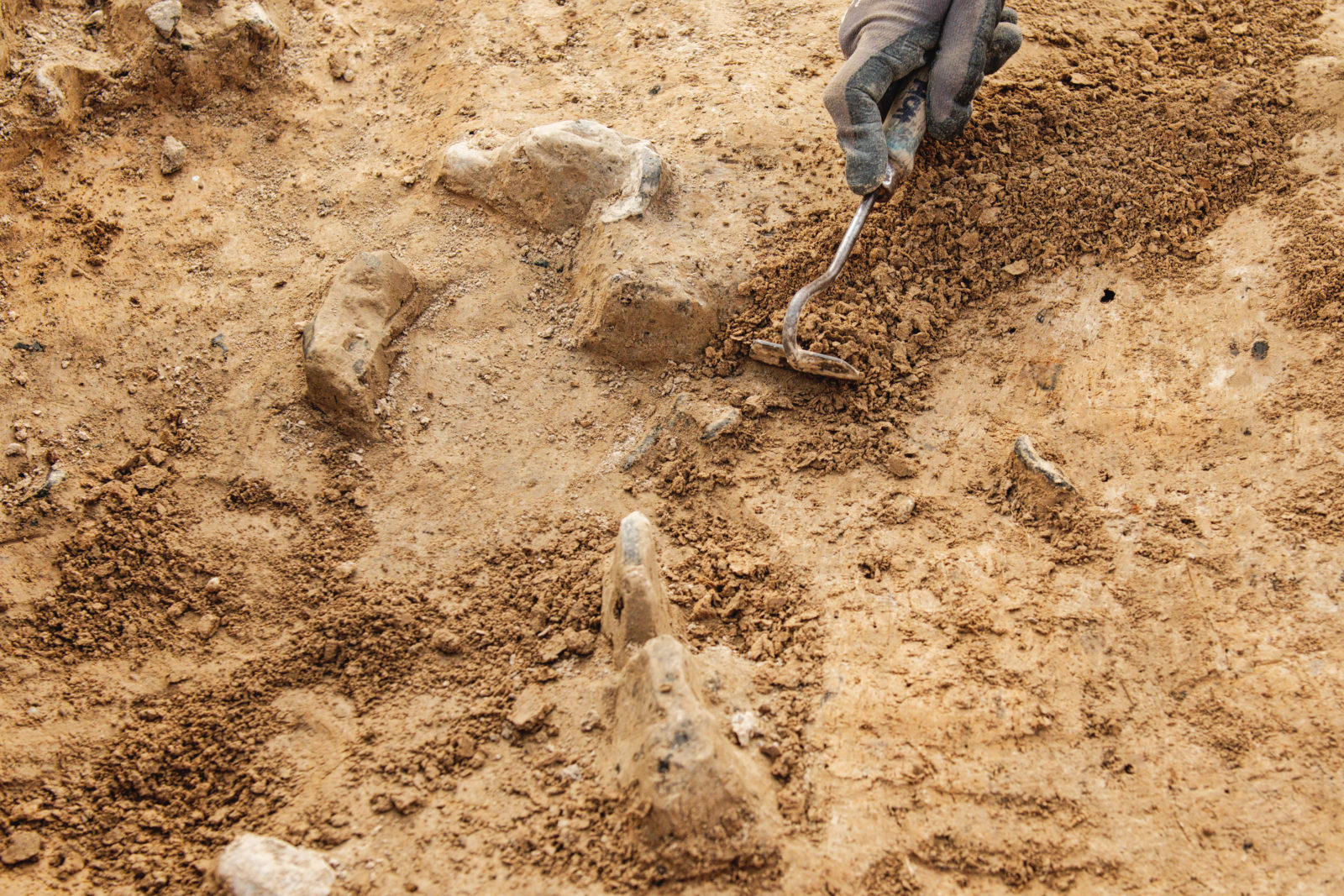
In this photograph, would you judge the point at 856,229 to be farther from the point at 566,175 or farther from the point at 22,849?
the point at 22,849

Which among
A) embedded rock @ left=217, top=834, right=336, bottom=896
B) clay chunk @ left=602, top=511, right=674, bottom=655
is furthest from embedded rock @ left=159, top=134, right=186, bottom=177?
embedded rock @ left=217, top=834, right=336, bottom=896

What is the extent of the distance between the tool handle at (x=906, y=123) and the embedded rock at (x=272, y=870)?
2596 millimetres

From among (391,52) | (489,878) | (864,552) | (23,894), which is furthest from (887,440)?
(391,52)

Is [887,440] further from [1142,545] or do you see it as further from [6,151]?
[6,151]

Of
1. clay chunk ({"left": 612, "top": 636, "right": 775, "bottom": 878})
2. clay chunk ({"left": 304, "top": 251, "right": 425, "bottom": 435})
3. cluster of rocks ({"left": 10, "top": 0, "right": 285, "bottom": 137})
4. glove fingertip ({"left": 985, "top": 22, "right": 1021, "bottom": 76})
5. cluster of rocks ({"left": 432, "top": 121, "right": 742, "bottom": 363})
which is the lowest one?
clay chunk ({"left": 612, "top": 636, "right": 775, "bottom": 878})

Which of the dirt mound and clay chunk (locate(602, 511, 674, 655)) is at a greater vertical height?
the dirt mound

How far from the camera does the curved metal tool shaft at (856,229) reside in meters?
2.81

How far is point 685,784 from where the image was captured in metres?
1.85

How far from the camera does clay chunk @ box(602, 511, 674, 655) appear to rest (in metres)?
2.18

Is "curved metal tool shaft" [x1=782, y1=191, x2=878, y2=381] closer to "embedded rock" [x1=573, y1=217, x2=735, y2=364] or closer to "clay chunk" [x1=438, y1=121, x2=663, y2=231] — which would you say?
"embedded rock" [x1=573, y1=217, x2=735, y2=364]

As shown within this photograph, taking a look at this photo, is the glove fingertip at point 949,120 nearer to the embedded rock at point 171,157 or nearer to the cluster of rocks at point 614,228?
the cluster of rocks at point 614,228

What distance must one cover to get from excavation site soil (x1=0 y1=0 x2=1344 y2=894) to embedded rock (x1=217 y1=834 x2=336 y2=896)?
1 centimetres

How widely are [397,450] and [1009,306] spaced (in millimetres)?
2156

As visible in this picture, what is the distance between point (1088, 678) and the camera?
2209mm
